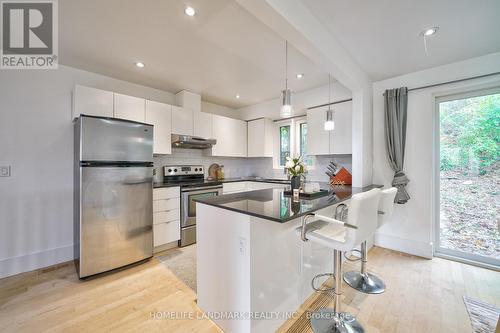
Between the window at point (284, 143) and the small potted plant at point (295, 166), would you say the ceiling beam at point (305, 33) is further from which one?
the window at point (284, 143)

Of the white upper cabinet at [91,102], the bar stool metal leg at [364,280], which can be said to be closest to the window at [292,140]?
the bar stool metal leg at [364,280]

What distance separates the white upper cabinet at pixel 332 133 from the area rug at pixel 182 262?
8.39 ft

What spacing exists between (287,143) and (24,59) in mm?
4093

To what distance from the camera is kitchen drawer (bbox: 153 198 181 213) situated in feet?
9.13

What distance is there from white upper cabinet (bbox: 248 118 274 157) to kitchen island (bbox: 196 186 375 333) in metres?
2.66

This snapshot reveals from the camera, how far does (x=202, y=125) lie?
3635 millimetres

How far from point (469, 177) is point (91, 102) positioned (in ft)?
16.1

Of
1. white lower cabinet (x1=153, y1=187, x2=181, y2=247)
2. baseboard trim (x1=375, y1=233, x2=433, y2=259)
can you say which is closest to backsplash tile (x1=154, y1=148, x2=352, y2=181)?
white lower cabinet (x1=153, y1=187, x2=181, y2=247)

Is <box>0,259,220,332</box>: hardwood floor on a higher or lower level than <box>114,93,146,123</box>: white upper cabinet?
lower

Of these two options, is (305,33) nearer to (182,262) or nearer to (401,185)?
(401,185)

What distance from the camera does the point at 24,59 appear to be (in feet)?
7.70

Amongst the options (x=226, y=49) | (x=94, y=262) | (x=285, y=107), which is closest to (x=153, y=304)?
(x=94, y=262)

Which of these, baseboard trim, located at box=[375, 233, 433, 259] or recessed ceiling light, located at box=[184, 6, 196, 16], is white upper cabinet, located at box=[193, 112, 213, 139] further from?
baseboard trim, located at box=[375, 233, 433, 259]

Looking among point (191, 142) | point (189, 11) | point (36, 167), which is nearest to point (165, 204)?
point (191, 142)
